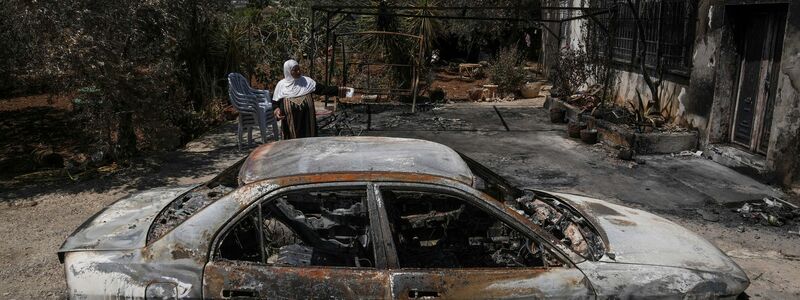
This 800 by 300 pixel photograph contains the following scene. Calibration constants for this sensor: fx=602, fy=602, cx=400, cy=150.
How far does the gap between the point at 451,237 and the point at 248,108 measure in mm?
5855

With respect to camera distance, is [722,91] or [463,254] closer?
[463,254]

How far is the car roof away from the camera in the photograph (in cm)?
333

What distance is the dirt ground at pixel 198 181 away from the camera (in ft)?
16.1

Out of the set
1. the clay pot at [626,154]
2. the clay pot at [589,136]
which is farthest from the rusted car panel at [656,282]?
the clay pot at [589,136]

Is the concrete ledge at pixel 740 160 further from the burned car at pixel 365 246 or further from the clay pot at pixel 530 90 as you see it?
the clay pot at pixel 530 90

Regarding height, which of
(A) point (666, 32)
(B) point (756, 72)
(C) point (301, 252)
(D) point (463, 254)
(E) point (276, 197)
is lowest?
(D) point (463, 254)

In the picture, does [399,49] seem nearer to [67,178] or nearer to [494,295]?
[67,178]

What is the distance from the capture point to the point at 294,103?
24.0ft

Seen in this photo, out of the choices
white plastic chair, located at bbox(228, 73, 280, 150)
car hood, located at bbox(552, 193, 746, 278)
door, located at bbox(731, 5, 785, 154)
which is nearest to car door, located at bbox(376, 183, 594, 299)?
car hood, located at bbox(552, 193, 746, 278)

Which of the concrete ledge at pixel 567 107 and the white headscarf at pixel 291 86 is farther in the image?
the concrete ledge at pixel 567 107

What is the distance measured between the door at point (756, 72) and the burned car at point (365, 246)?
5.28 m

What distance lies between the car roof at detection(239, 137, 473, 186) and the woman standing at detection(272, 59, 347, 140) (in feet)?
11.2

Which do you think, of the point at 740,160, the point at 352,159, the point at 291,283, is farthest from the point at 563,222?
the point at 740,160

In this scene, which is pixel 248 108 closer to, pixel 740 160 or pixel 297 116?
pixel 297 116
